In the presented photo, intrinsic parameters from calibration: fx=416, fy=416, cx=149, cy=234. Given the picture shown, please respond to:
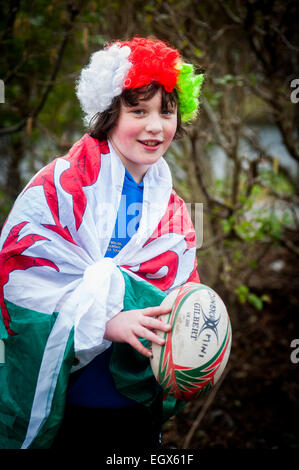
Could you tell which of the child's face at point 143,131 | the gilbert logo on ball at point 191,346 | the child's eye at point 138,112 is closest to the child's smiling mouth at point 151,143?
the child's face at point 143,131

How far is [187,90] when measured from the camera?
1820 millimetres

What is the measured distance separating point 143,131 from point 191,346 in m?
0.85

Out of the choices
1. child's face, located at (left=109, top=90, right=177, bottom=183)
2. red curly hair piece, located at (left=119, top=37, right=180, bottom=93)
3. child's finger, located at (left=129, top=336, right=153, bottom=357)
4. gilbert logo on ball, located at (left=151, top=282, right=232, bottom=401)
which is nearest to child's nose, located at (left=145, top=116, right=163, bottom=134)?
child's face, located at (left=109, top=90, right=177, bottom=183)

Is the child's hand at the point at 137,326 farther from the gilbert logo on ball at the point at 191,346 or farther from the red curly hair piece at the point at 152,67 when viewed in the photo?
Answer: the red curly hair piece at the point at 152,67

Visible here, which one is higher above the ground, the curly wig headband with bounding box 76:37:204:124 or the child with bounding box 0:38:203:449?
the curly wig headband with bounding box 76:37:204:124

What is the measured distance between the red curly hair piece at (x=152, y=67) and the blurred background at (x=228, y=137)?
1.26 meters

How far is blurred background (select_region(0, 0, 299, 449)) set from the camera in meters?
3.10

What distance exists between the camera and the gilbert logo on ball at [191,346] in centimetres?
141

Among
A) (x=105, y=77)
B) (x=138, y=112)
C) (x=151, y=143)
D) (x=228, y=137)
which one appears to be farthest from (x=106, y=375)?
(x=228, y=137)

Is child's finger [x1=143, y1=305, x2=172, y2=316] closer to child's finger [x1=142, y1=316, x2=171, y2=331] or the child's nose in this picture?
child's finger [x1=142, y1=316, x2=171, y2=331]

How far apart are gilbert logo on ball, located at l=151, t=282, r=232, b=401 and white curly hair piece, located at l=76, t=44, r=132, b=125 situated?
0.85 metres

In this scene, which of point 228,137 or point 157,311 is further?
point 228,137

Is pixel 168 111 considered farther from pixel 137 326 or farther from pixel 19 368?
pixel 19 368
